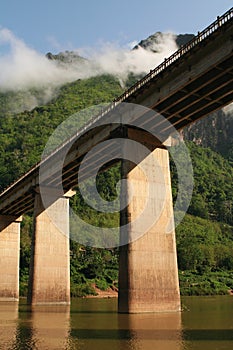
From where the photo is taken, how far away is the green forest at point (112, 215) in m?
88.4

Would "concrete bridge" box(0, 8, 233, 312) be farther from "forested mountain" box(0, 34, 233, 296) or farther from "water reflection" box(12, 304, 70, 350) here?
"forested mountain" box(0, 34, 233, 296)

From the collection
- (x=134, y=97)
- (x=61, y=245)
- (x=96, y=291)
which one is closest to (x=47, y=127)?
(x=96, y=291)

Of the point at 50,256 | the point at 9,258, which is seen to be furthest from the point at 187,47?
the point at 9,258

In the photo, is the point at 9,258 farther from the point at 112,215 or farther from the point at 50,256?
the point at 112,215

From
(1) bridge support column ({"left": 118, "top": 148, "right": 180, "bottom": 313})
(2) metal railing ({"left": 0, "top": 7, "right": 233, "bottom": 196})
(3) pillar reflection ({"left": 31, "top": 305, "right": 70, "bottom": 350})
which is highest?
(2) metal railing ({"left": 0, "top": 7, "right": 233, "bottom": 196})

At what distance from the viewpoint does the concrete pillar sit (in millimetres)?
63219

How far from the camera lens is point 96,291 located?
3172 inches

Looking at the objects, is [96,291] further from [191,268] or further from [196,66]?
[196,66]

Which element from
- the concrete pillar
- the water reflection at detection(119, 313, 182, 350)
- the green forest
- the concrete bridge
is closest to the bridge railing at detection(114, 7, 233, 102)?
the concrete bridge

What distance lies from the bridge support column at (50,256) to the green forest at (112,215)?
2780 centimetres

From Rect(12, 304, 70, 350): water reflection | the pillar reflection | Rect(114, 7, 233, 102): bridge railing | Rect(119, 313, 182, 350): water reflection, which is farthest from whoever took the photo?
Rect(114, 7, 233, 102): bridge railing

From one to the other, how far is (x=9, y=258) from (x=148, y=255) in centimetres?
3688

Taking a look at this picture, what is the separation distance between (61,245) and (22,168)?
82.4 m

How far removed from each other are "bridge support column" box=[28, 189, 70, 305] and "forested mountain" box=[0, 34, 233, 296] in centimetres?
2826
